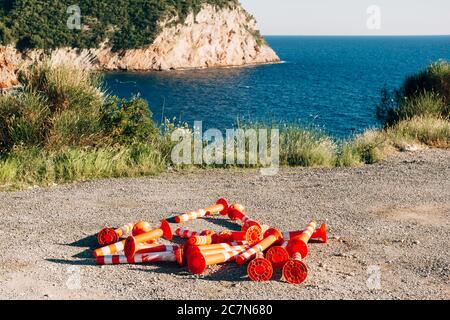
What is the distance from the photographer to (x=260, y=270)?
554 centimetres

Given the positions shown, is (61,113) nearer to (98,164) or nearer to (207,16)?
(98,164)

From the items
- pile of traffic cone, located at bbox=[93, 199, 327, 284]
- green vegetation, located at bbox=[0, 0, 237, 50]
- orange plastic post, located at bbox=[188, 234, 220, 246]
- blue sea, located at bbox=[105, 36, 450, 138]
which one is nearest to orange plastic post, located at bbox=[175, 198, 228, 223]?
pile of traffic cone, located at bbox=[93, 199, 327, 284]

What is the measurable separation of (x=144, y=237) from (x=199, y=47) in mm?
96794

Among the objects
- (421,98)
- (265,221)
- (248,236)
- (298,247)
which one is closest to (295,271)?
(298,247)

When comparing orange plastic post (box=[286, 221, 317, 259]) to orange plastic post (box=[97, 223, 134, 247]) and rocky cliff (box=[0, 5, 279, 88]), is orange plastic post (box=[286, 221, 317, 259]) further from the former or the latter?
rocky cliff (box=[0, 5, 279, 88])

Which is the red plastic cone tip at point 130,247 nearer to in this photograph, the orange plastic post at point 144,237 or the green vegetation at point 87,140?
the orange plastic post at point 144,237

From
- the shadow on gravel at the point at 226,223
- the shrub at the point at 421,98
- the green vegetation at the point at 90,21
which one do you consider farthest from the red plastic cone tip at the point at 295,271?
the green vegetation at the point at 90,21

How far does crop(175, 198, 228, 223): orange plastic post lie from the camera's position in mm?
7382

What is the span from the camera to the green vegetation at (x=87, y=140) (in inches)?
392

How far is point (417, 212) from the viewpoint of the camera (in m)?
8.03

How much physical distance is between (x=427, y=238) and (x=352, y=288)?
6.29ft

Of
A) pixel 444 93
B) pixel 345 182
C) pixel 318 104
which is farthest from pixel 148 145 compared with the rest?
A: pixel 318 104

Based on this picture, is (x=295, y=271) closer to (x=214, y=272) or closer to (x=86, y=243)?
(x=214, y=272)

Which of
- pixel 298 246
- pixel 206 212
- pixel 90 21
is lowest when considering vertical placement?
pixel 206 212
